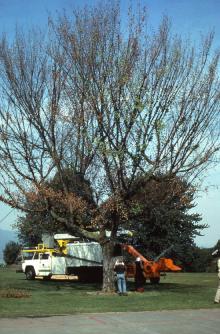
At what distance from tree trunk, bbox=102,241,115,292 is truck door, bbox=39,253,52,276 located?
1205 centimetres

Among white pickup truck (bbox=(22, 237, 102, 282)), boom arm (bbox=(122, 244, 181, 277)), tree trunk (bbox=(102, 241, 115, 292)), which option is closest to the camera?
tree trunk (bbox=(102, 241, 115, 292))

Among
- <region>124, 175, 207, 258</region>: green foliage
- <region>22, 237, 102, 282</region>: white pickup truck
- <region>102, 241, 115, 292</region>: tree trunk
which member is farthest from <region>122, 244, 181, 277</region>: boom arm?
<region>102, 241, 115, 292</region>: tree trunk

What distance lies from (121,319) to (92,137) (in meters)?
10.2

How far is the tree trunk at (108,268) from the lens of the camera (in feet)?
76.0

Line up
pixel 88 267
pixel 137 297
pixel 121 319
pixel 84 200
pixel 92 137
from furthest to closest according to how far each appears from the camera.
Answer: pixel 88 267 → pixel 84 200 → pixel 92 137 → pixel 137 297 → pixel 121 319

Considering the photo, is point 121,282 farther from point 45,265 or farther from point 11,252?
point 11,252

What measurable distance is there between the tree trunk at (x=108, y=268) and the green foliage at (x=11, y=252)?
40.5 meters

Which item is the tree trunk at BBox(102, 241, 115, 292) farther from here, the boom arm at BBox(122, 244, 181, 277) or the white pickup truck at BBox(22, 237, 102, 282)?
the white pickup truck at BBox(22, 237, 102, 282)

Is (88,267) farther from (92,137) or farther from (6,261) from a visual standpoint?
(6,261)

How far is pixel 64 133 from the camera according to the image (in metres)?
23.3

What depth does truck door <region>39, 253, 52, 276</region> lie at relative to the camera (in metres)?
34.9

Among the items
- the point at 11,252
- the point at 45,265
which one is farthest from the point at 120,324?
the point at 11,252

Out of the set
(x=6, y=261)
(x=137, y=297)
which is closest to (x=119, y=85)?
(x=137, y=297)

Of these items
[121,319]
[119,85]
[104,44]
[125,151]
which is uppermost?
[104,44]
